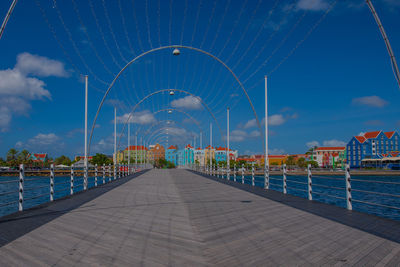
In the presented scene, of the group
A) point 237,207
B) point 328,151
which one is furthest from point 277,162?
point 237,207

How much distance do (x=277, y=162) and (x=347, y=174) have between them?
187785mm

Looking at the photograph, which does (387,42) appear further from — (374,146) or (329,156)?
(329,156)

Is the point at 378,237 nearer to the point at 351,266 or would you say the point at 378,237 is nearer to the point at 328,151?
the point at 351,266

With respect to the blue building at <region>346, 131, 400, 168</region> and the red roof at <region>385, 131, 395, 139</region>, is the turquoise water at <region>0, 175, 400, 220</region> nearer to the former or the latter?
the blue building at <region>346, 131, 400, 168</region>

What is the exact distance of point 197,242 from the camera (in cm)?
471

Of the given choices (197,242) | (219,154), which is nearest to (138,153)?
(219,154)

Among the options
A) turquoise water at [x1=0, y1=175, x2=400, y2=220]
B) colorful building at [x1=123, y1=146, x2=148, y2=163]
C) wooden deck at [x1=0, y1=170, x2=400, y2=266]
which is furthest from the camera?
colorful building at [x1=123, y1=146, x2=148, y2=163]

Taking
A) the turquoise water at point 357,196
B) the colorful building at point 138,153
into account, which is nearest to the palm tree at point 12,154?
the colorful building at point 138,153

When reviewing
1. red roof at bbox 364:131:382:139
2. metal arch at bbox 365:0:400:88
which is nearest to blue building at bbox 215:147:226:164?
red roof at bbox 364:131:382:139

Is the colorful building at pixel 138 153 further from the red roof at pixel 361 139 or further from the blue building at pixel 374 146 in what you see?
the red roof at pixel 361 139

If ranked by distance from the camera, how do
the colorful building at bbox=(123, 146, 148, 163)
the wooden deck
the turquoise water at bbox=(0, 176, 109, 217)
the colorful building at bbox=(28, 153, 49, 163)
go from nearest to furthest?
the wooden deck < the turquoise water at bbox=(0, 176, 109, 217) < the colorful building at bbox=(123, 146, 148, 163) < the colorful building at bbox=(28, 153, 49, 163)

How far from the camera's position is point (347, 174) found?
7.71 metres

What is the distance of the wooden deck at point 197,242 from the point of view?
12.5ft

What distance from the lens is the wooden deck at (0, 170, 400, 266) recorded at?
382cm
